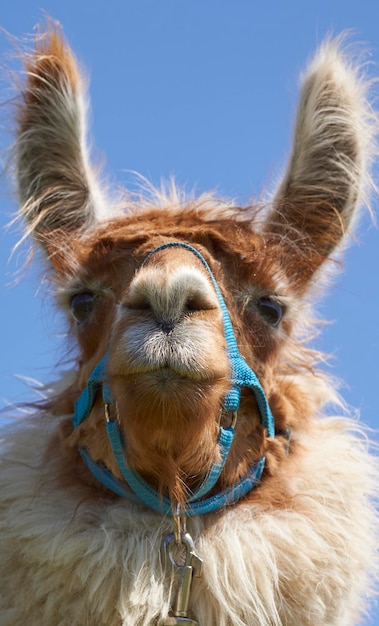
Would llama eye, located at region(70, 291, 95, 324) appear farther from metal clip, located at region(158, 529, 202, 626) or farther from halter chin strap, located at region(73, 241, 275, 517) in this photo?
metal clip, located at region(158, 529, 202, 626)

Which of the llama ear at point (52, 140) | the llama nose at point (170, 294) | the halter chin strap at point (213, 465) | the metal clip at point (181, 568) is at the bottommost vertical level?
the metal clip at point (181, 568)

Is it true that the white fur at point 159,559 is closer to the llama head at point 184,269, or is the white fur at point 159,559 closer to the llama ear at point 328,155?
the llama head at point 184,269

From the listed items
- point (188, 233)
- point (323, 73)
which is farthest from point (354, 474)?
point (323, 73)

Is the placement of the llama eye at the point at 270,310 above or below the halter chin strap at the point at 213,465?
above

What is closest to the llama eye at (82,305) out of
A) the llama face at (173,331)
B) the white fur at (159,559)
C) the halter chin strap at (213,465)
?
the llama face at (173,331)

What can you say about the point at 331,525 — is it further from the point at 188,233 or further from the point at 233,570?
the point at 188,233

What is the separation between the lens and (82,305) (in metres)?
4.07

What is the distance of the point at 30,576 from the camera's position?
3520 mm

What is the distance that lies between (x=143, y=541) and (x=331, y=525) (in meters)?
0.69

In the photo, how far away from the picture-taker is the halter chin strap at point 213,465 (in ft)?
11.8

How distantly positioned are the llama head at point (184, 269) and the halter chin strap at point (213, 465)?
3 centimetres

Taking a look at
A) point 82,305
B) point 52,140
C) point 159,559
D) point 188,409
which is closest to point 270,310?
point 82,305

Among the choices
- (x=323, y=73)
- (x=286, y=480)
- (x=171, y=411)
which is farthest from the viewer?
(x=323, y=73)

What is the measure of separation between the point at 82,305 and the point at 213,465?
86cm
